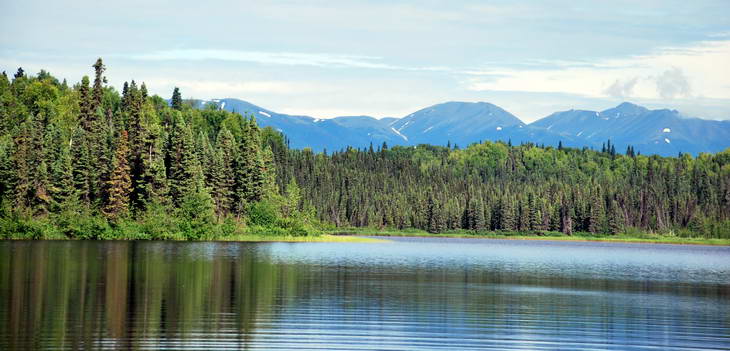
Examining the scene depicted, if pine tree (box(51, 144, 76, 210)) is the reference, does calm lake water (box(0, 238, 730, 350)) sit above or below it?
below

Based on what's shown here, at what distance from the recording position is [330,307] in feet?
158

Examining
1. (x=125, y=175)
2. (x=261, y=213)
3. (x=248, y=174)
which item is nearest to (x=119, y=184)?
(x=125, y=175)

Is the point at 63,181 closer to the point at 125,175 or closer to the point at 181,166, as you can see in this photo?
the point at 125,175

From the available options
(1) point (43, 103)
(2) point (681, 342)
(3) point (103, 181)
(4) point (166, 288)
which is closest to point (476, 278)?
(4) point (166, 288)

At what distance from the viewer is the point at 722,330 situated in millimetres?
44688

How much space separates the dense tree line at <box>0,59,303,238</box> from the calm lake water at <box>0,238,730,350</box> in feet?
125

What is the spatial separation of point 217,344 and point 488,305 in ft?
70.8

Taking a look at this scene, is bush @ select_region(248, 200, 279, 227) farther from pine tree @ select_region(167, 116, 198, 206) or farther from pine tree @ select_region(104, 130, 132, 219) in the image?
pine tree @ select_region(104, 130, 132, 219)

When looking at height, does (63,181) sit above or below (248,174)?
below

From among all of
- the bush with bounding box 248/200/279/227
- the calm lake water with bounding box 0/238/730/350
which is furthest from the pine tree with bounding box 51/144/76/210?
the calm lake water with bounding box 0/238/730/350

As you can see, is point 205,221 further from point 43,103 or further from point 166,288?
point 166,288

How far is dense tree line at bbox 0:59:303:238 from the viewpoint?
391ft

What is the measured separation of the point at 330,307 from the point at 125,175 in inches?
3275

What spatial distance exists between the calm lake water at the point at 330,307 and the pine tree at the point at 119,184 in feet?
130
